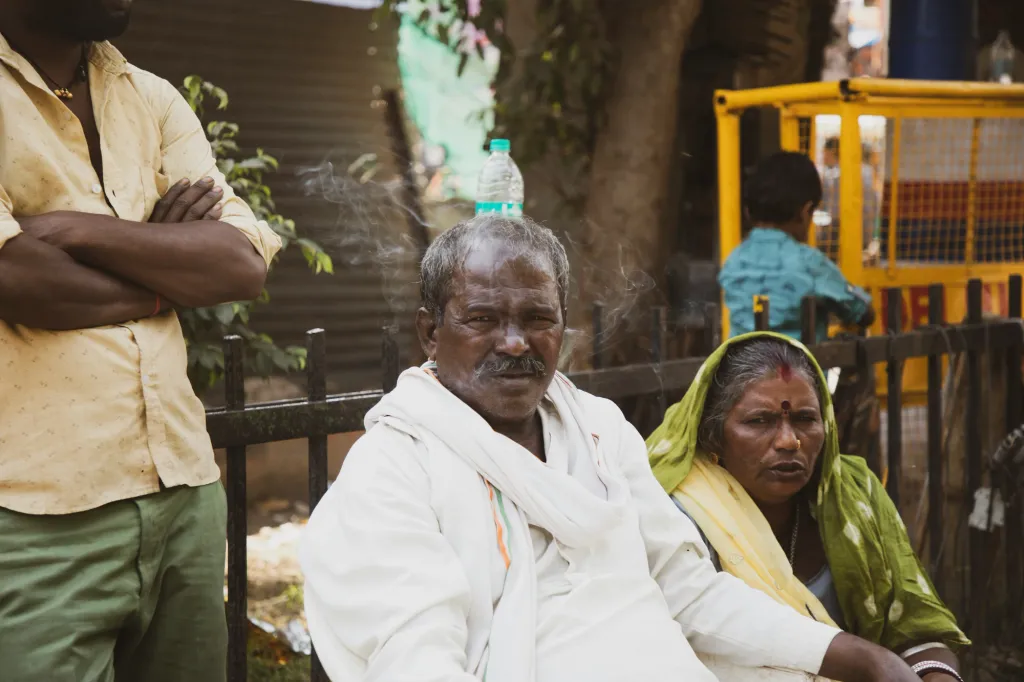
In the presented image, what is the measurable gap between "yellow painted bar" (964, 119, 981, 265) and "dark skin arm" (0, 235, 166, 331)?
5.22 meters

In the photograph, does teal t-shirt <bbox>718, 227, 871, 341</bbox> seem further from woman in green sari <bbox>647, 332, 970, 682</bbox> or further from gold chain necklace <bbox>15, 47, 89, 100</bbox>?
gold chain necklace <bbox>15, 47, 89, 100</bbox>

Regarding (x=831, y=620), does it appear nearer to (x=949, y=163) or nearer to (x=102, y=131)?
(x=102, y=131)

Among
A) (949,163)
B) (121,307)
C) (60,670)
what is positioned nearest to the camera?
(60,670)

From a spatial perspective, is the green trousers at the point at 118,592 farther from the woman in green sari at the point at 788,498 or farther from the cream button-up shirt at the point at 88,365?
the woman in green sari at the point at 788,498

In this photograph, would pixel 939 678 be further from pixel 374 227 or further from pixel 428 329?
pixel 374 227

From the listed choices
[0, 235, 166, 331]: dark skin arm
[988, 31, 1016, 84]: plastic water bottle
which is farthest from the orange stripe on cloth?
[988, 31, 1016, 84]: plastic water bottle

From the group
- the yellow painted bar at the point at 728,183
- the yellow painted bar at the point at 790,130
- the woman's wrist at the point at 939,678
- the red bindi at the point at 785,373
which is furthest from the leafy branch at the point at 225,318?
the yellow painted bar at the point at 790,130

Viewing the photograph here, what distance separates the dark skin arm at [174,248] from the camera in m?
2.36

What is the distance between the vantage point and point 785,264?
5301 millimetres

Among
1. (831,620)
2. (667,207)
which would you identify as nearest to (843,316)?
(667,207)

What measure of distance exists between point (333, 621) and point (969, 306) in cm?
399

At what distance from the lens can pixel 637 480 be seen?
2.45 m

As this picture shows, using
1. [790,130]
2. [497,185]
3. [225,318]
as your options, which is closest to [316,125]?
[790,130]

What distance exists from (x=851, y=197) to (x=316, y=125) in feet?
13.0
